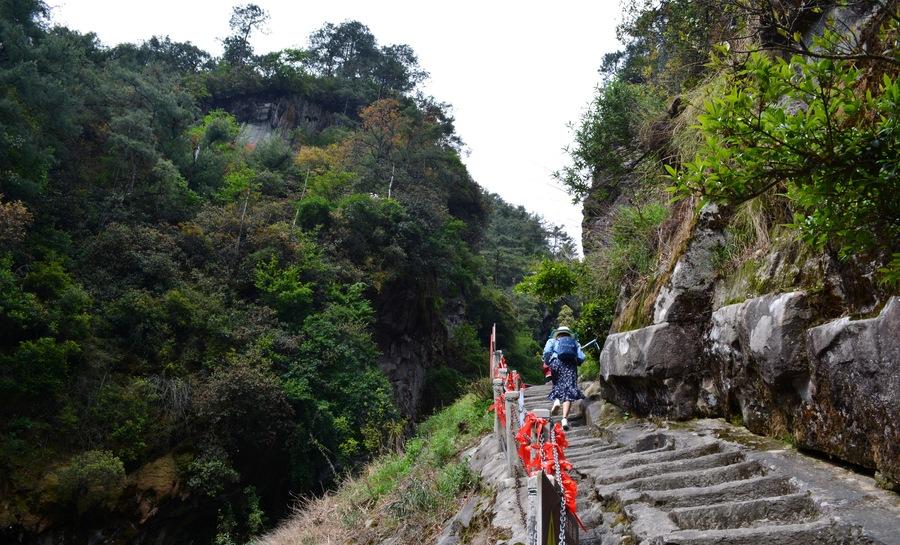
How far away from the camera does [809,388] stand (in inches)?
152

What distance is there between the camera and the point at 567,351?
7340 mm

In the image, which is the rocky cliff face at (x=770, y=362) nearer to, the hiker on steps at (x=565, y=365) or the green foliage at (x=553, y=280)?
the hiker on steps at (x=565, y=365)

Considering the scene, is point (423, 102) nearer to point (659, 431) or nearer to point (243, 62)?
point (243, 62)

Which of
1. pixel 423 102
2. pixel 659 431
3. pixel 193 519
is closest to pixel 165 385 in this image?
pixel 193 519

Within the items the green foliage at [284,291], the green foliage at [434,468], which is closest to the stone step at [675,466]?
the green foliage at [434,468]

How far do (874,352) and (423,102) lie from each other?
117ft

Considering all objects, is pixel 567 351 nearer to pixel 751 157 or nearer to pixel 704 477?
pixel 704 477

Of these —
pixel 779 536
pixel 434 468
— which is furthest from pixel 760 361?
pixel 434 468

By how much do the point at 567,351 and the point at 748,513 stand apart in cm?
419

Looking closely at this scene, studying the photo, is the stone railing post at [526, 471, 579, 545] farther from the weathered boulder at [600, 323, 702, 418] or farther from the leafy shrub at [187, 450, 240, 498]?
the leafy shrub at [187, 450, 240, 498]

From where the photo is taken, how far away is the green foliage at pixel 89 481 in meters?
11.1

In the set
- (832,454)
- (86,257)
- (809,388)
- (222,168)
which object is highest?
(222,168)

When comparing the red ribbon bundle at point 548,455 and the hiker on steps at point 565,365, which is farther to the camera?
the hiker on steps at point 565,365

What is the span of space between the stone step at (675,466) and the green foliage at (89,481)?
11.3 metres
